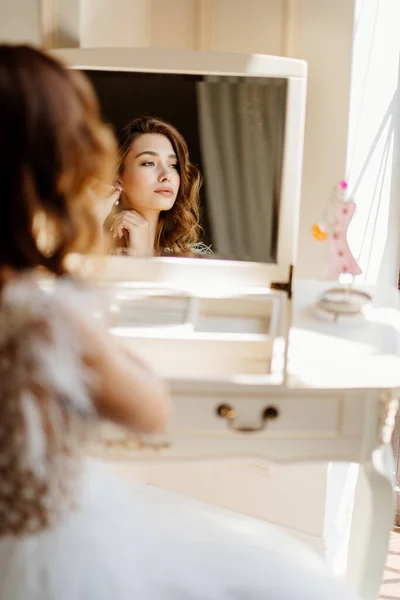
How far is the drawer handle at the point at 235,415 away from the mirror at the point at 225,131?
16.9 inches

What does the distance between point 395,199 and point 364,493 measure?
0.86 meters

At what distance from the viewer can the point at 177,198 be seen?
68.6 inches

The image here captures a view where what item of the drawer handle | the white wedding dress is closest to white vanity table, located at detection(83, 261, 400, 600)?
the drawer handle

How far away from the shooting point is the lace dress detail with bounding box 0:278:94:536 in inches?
39.9

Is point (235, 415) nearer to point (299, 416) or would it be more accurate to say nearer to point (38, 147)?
point (299, 416)

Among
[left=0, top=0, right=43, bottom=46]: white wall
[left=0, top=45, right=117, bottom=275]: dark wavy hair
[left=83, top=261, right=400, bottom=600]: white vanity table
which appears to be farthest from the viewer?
[left=0, top=0, right=43, bottom=46]: white wall

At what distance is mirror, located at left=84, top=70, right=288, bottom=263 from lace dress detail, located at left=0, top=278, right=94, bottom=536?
732 mm

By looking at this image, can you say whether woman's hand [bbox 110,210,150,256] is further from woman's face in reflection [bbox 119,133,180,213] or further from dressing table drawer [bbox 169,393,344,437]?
dressing table drawer [bbox 169,393,344,437]

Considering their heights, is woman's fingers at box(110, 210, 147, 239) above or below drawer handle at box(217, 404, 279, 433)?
above

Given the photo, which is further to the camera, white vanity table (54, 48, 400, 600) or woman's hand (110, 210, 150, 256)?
woman's hand (110, 210, 150, 256)

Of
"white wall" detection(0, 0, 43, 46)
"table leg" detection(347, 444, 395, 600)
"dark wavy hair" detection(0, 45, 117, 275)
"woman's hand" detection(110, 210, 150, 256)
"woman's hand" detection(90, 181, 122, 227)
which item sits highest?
"white wall" detection(0, 0, 43, 46)

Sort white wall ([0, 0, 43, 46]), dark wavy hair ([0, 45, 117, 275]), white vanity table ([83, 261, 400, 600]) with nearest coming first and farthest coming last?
dark wavy hair ([0, 45, 117, 275]) < white vanity table ([83, 261, 400, 600]) < white wall ([0, 0, 43, 46])

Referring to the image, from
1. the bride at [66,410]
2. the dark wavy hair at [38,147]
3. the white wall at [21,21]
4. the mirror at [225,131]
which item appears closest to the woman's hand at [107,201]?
the mirror at [225,131]

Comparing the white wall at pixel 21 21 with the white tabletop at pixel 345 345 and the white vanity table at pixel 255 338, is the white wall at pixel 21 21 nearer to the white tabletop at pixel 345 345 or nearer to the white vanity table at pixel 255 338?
the white vanity table at pixel 255 338
